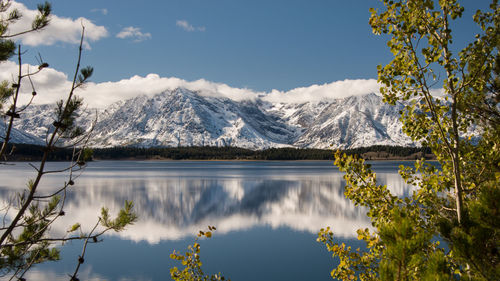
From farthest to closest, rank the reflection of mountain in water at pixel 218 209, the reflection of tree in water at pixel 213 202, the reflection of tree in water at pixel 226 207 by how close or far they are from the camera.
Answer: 1. the reflection of tree in water at pixel 213 202
2. the reflection of tree in water at pixel 226 207
3. the reflection of mountain in water at pixel 218 209

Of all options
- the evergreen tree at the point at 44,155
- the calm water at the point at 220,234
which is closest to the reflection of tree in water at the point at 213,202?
the calm water at the point at 220,234

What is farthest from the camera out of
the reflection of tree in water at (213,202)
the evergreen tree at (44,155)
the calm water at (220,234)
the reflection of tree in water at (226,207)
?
A: the reflection of tree in water at (213,202)

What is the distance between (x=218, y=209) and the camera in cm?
5300

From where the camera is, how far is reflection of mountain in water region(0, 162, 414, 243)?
3859cm

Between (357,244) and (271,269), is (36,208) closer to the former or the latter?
(271,269)

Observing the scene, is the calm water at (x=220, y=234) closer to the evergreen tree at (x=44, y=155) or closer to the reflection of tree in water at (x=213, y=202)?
the reflection of tree in water at (x=213, y=202)

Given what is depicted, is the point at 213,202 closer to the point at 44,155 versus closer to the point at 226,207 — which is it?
the point at 226,207

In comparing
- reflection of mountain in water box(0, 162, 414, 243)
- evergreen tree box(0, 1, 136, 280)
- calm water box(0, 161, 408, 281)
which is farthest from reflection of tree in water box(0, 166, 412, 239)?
evergreen tree box(0, 1, 136, 280)

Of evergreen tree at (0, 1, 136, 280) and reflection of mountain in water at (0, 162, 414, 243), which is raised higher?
evergreen tree at (0, 1, 136, 280)

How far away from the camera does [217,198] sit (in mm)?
63750

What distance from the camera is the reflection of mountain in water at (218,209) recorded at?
38.6m

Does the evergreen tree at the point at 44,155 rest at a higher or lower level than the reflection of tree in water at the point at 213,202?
higher

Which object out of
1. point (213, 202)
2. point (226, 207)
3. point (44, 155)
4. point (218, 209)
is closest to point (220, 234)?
point (218, 209)

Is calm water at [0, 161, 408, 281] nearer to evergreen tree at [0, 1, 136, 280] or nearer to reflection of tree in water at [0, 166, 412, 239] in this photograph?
reflection of tree in water at [0, 166, 412, 239]
